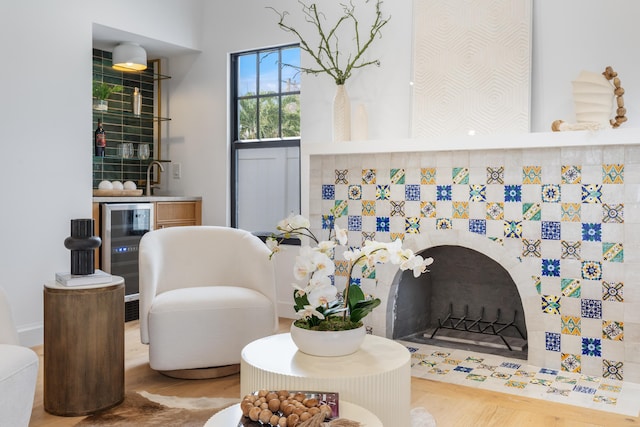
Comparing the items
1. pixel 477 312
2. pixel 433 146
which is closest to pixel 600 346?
pixel 477 312

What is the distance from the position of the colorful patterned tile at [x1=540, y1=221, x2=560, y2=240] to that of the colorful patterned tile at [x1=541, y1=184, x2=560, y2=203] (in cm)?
12

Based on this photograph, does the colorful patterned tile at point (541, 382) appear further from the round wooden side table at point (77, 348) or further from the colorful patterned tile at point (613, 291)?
the round wooden side table at point (77, 348)

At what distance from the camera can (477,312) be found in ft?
13.5

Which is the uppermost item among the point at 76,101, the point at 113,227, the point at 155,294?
the point at 76,101

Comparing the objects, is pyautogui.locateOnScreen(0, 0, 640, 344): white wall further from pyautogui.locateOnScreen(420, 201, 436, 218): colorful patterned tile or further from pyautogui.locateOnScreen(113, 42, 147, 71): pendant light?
pyautogui.locateOnScreen(420, 201, 436, 218): colorful patterned tile

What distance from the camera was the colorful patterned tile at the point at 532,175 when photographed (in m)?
3.35

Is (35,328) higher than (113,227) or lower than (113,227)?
lower

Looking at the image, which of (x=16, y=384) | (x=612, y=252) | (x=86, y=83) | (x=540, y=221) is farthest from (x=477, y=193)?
(x=86, y=83)

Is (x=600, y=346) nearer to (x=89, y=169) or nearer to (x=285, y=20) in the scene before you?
(x=285, y=20)

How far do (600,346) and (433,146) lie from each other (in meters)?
1.45

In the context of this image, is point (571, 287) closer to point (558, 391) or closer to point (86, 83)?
point (558, 391)

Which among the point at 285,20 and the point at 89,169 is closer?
the point at 89,169

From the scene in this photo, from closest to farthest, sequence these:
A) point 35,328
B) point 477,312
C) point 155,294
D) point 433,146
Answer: point 155,294
point 433,146
point 35,328
point 477,312

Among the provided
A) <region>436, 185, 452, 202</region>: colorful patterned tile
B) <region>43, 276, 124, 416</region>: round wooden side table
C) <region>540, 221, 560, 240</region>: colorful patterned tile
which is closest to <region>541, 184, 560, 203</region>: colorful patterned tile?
<region>540, 221, 560, 240</region>: colorful patterned tile
